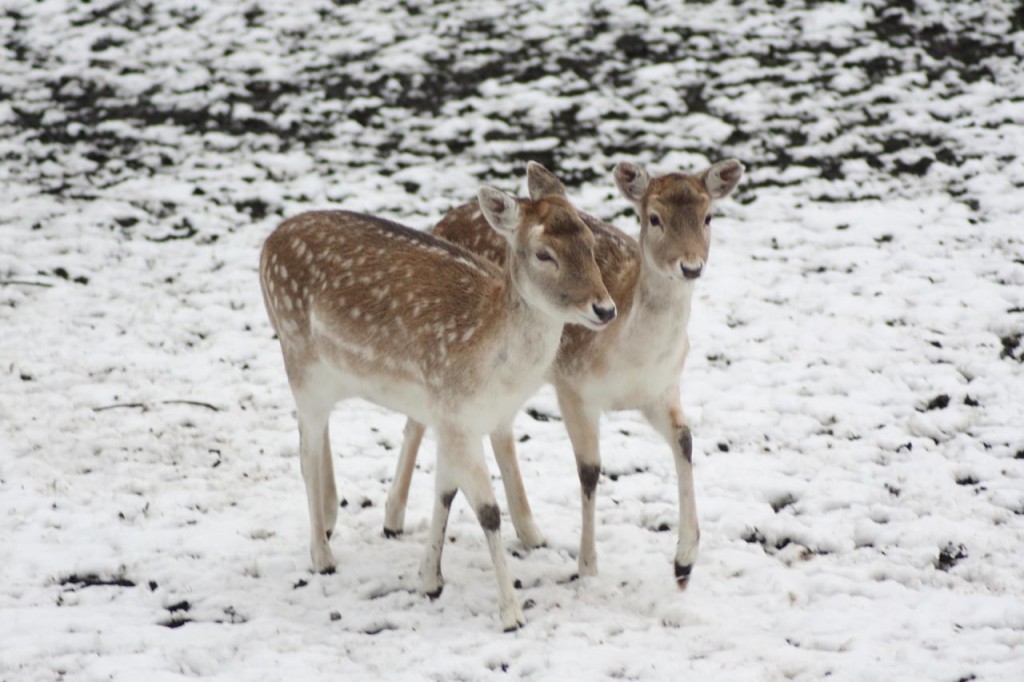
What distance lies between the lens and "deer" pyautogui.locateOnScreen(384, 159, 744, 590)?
14.6 feet

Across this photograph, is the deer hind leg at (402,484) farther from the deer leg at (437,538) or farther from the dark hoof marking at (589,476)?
the dark hoof marking at (589,476)

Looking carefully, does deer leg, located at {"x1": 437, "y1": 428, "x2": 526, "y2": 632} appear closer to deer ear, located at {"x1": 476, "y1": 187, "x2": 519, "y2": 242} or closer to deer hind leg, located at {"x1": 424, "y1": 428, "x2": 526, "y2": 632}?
deer hind leg, located at {"x1": 424, "y1": 428, "x2": 526, "y2": 632}

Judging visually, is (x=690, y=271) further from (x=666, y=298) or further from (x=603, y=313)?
(x=603, y=313)

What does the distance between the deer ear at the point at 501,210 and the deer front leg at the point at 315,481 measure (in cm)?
124

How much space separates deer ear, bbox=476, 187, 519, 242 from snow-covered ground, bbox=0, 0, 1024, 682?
151 cm

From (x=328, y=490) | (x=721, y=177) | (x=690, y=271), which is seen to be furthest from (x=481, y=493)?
(x=721, y=177)

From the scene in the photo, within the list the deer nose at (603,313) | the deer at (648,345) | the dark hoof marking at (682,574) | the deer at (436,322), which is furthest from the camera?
the dark hoof marking at (682,574)

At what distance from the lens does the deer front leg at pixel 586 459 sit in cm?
471

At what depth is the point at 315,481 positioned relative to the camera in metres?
4.86

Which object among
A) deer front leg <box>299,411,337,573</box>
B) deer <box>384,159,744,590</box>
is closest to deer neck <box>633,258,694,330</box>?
deer <box>384,159,744,590</box>

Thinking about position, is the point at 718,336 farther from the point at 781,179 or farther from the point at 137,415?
the point at 137,415

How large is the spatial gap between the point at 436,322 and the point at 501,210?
1.76 feet

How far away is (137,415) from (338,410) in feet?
3.63

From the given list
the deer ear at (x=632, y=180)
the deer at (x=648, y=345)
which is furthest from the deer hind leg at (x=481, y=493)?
the deer ear at (x=632, y=180)
